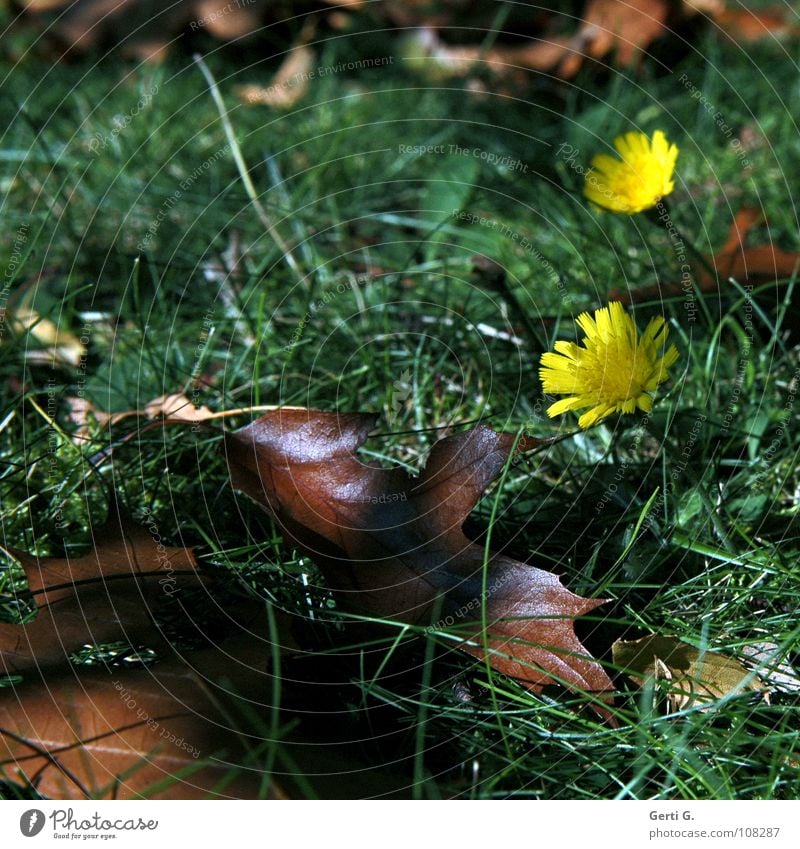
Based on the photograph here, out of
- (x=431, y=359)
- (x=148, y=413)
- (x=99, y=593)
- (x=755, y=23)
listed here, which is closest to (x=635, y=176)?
(x=431, y=359)

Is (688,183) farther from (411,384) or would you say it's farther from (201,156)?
(201,156)

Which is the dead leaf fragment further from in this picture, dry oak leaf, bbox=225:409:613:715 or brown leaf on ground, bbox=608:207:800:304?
brown leaf on ground, bbox=608:207:800:304

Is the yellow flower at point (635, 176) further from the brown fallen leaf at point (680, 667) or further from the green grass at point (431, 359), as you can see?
the brown fallen leaf at point (680, 667)

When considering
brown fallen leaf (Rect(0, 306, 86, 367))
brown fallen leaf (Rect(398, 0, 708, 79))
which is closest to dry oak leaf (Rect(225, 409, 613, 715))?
brown fallen leaf (Rect(0, 306, 86, 367))

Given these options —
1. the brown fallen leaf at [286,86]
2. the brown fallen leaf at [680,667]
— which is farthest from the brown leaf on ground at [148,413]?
the brown fallen leaf at [286,86]

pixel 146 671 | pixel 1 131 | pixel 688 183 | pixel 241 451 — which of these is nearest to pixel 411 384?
pixel 241 451

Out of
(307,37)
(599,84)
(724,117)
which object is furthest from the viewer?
(307,37)
